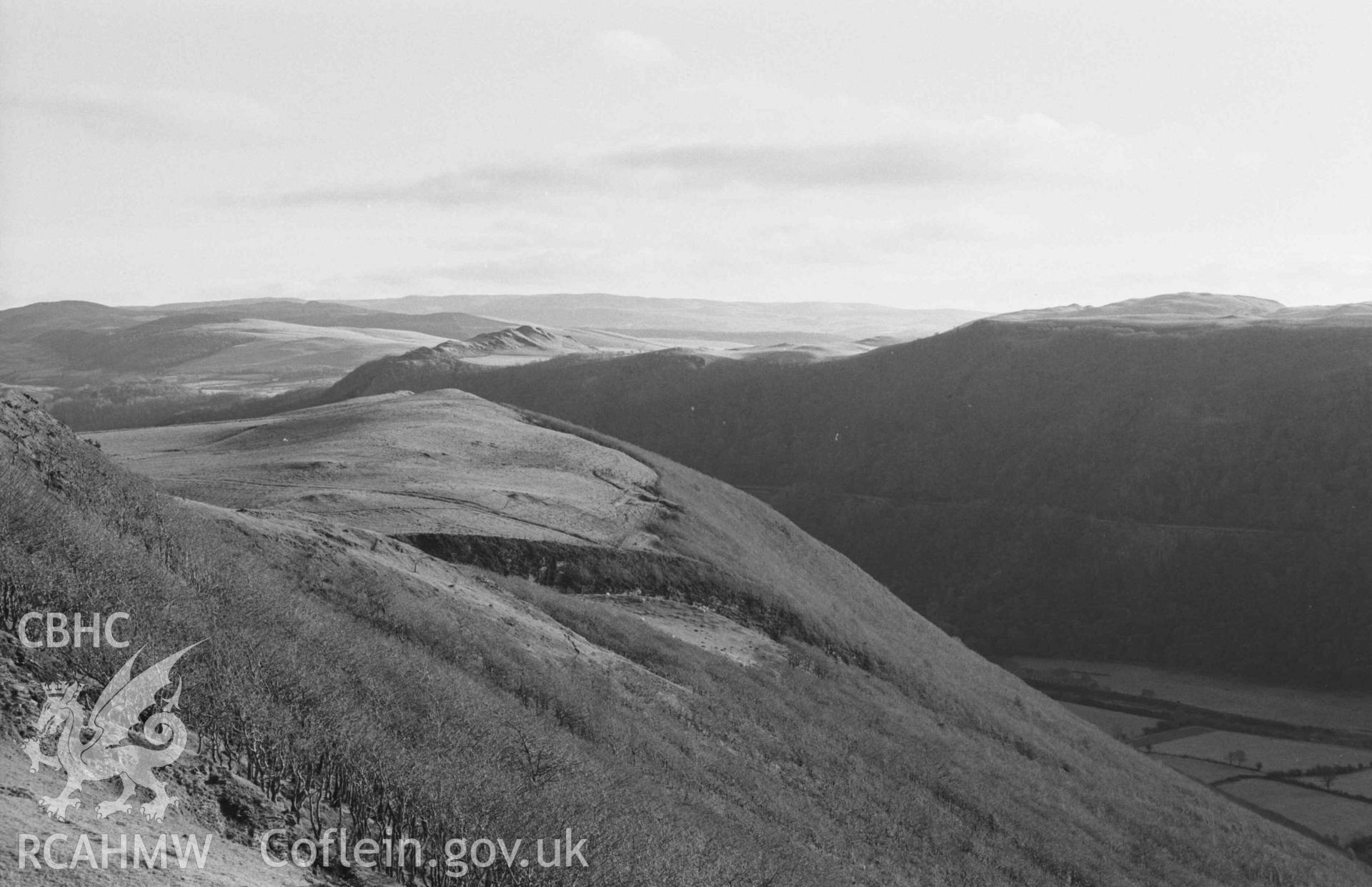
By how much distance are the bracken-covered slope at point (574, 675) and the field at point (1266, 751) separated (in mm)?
15846

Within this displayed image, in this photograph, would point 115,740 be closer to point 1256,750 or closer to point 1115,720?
point 1256,750

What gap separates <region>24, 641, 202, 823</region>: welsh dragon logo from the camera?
630 cm

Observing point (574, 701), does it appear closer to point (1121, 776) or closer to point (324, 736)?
point (324, 736)

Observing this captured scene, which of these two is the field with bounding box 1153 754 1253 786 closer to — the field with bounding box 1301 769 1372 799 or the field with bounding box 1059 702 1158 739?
the field with bounding box 1301 769 1372 799

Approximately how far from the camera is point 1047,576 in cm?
7525

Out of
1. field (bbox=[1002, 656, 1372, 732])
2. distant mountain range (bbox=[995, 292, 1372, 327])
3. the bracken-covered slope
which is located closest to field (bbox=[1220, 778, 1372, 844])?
the bracken-covered slope

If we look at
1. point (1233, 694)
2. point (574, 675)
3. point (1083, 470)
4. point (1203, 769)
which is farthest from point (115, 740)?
point (1083, 470)

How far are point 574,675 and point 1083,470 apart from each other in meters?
76.5

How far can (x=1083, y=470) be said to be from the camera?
8456 cm

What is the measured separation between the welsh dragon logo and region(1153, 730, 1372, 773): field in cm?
4305

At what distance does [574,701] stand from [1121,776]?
16734mm

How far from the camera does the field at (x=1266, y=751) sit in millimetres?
43438

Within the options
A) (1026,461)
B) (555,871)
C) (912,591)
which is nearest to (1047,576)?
(912,591)

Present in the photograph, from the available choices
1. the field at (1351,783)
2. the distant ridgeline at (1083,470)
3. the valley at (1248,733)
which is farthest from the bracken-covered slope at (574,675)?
the distant ridgeline at (1083,470)
